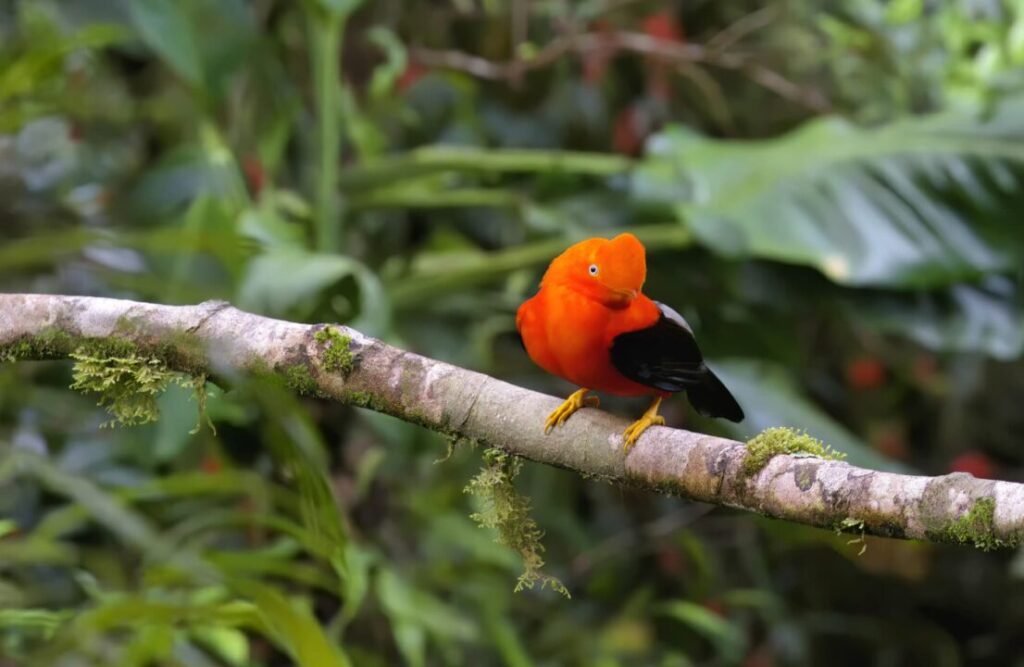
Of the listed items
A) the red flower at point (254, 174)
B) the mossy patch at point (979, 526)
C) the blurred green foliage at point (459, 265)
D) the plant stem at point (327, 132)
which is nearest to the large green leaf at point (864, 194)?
the blurred green foliage at point (459, 265)

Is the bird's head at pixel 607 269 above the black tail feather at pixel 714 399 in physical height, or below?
above

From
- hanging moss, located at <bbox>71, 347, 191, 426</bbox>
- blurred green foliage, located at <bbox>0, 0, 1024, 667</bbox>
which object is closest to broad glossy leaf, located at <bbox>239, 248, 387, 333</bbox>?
blurred green foliage, located at <bbox>0, 0, 1024, 667</bbox>

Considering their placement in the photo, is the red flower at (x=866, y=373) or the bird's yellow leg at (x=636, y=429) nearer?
the bird's yellow leg at (x=636, y=429)

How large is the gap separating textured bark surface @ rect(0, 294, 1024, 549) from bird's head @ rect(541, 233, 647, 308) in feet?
0.30

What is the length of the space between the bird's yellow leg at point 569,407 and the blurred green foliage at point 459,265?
269mm

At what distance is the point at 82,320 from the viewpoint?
2.36ft

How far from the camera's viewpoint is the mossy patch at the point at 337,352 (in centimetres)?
68

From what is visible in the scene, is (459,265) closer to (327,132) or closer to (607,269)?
(327,132)

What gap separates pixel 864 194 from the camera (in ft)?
6.68

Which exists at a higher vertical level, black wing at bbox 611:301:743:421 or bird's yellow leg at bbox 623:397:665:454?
black wing at bbox 611:301:743:421

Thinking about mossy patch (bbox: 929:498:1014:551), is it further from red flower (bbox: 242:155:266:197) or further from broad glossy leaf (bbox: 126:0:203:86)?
red flower (bbox: 242:155:266:197)

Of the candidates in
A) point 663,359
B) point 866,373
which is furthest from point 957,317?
point 663,359

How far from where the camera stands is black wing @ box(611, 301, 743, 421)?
2.11ft

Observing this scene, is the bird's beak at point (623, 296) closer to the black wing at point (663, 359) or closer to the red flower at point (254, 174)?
the black wing at point (663, 359)
